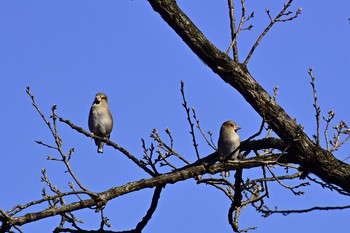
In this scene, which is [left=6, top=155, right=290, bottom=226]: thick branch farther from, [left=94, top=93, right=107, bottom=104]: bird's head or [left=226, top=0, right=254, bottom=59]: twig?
[left=94, top=93, right=107, bottom=104]: bird's head

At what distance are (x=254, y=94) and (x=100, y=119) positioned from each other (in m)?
4.83

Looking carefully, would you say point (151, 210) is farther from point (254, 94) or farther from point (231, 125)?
point (231, 125)

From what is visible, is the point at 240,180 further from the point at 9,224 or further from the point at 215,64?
the point at 9,224

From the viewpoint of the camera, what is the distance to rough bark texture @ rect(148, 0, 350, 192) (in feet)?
17.7

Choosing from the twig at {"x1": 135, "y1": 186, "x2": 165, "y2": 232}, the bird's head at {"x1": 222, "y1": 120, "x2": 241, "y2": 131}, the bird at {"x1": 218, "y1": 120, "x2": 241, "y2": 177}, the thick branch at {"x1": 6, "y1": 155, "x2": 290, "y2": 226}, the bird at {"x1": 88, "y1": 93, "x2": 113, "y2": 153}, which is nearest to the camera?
the thick branch at {"x1": 6, "y1": 155, "x2": 290, "y2": 226}

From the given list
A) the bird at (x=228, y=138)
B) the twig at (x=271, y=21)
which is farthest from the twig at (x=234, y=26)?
the bird at (x=228, y=138)

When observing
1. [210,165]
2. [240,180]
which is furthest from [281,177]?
[210,165]

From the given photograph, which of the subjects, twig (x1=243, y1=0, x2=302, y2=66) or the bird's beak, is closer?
twig (x1=243, y1=0, x2=302, y2=66)

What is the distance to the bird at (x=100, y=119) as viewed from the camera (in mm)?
9883

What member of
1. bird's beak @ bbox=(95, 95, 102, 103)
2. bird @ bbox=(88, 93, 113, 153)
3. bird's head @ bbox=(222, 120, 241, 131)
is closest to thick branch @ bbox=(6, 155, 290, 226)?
bird's head @ bbox=(222, 120, 241, 131)

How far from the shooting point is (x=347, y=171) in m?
5.41

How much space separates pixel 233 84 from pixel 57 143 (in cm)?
148

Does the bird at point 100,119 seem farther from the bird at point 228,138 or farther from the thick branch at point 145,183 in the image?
the thick branch at point 145,183

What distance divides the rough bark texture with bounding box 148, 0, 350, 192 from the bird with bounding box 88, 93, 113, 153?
4553mm
